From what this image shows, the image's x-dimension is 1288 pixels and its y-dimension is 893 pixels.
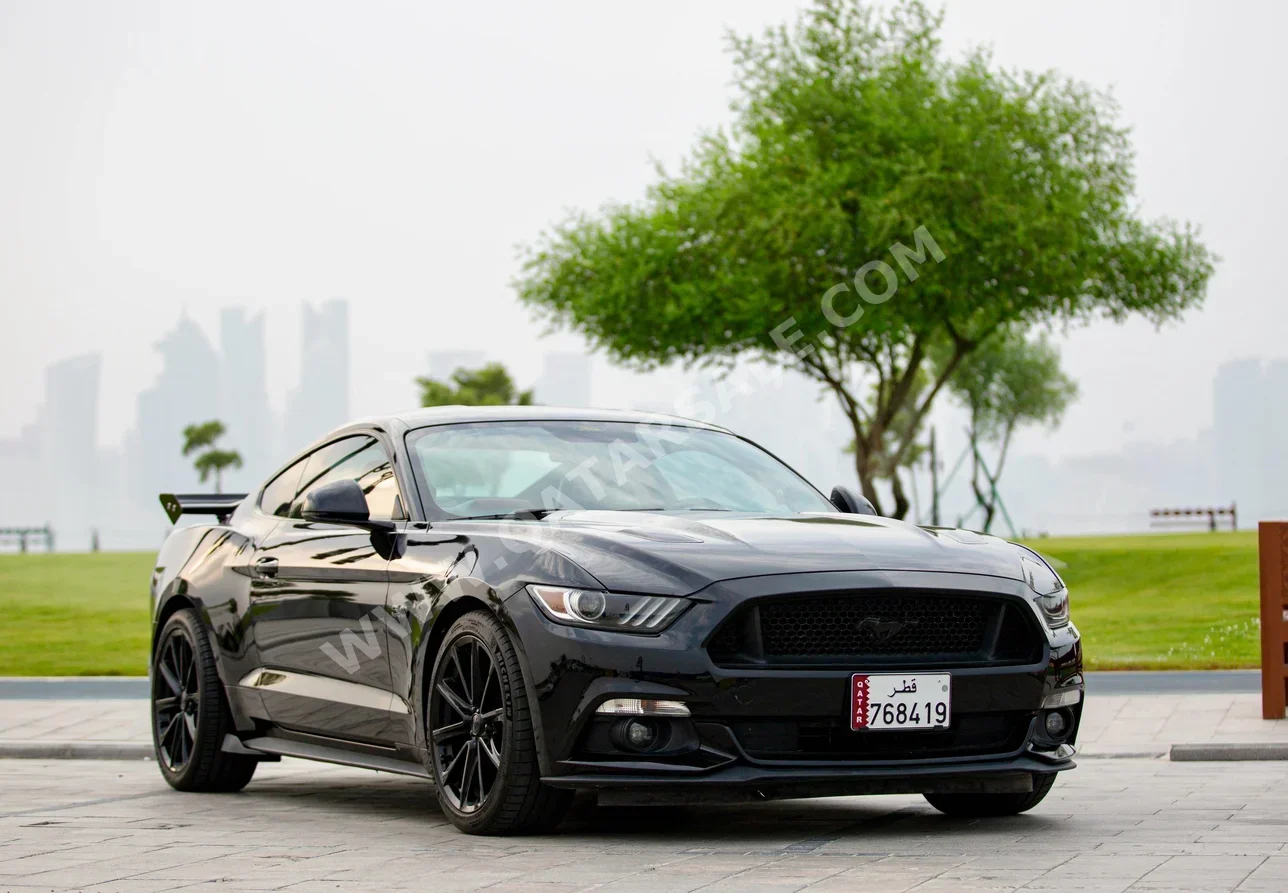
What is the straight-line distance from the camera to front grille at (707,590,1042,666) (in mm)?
5879

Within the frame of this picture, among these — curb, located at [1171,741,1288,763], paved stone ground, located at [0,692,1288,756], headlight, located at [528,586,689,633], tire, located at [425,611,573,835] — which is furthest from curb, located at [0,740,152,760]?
curb, located at [1171,741,1288,763]

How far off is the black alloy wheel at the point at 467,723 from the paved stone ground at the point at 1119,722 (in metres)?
4.38

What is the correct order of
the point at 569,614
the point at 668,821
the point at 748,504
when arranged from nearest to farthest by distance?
1. the point at 569,614
2. the point at 668,821
3. the point at 748,504

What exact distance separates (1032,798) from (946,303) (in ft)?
108

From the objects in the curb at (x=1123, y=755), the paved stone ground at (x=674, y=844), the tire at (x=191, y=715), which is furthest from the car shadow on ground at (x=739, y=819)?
the curb at (x=1123, y=755)

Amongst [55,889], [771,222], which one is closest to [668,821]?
[55,889]

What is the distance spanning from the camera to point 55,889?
205 inches

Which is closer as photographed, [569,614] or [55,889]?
[55,889]

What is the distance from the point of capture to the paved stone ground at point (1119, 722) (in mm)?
9805

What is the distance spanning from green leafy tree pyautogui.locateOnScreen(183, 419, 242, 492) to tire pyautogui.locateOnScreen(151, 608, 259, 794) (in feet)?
439

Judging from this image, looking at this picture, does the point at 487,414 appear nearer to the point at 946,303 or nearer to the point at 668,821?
the point at 668,821

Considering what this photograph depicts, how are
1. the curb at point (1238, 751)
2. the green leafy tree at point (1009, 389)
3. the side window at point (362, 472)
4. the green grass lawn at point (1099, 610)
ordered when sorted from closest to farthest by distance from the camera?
the side window at point (362, 472) → the curb at point (1238, 751) → the green grass lawn at point (1099, 610) → the green leafy tree at point (1009, 389)

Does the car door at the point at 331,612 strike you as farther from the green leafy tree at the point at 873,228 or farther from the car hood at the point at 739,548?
the green leafy tree at the point at 873,228

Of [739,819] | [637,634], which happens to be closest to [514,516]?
[637,634]
